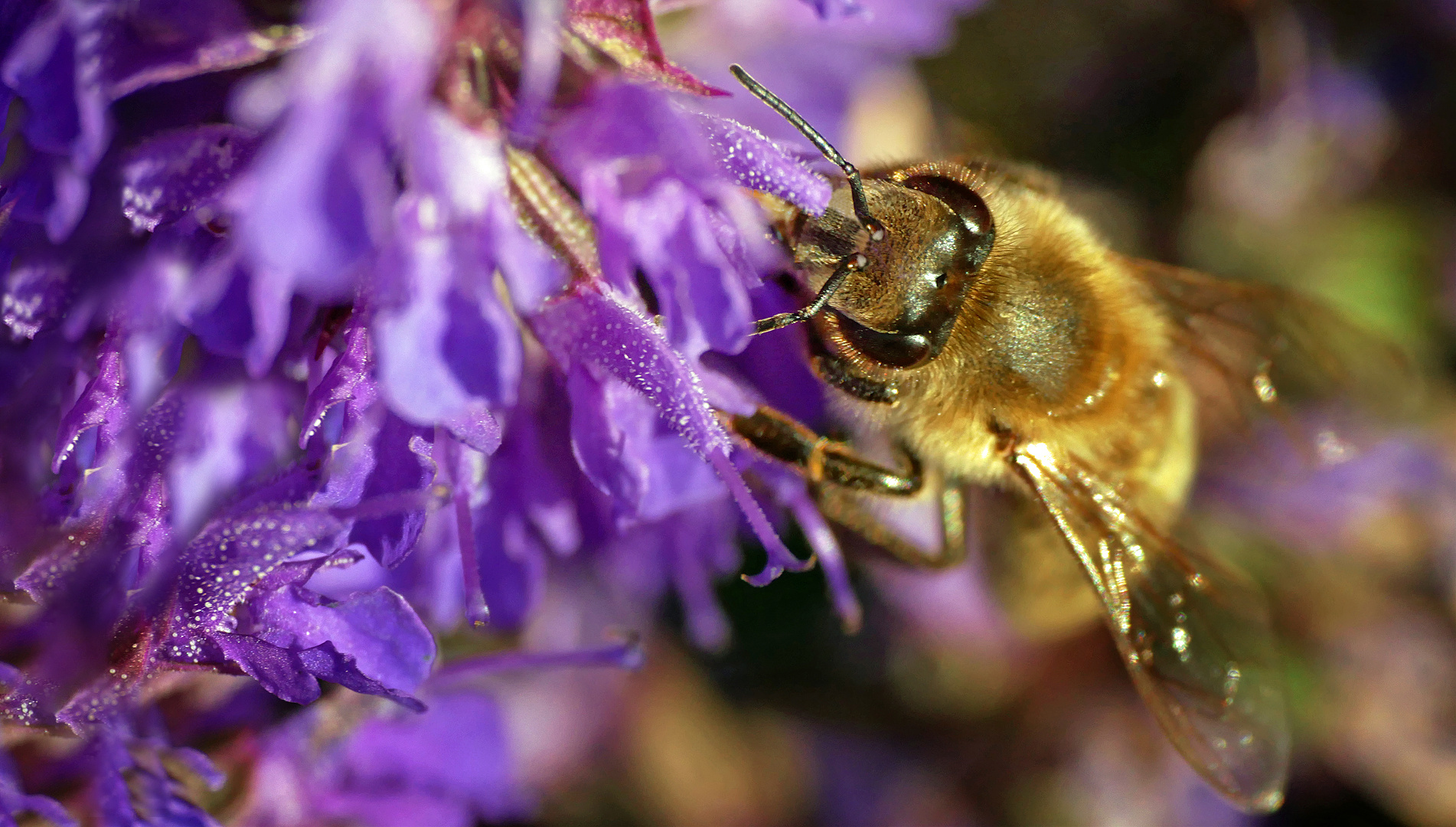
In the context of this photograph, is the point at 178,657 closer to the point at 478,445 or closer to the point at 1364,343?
the point at 478,445

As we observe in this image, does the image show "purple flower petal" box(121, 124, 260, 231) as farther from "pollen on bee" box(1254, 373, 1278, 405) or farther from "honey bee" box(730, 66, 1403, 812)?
"pollen on bee" box(1254, 373, 1278, 405)

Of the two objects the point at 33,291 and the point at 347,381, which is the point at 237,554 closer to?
the point at 347,381

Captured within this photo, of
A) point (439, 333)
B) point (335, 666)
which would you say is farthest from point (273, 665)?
point (439, 333)

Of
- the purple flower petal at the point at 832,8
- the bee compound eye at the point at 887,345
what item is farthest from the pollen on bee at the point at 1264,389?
the purple flower petal at the point at 832,8

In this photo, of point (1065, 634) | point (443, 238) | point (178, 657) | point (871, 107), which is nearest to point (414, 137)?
point (443, 238)

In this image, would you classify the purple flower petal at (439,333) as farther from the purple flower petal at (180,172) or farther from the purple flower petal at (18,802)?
the purple flower petal at (18,802)

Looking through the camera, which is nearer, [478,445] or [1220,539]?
[478,445]

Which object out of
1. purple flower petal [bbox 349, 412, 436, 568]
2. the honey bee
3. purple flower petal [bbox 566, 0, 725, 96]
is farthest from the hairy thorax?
purple flower petal [bbox 349, 412, 436, 568]
